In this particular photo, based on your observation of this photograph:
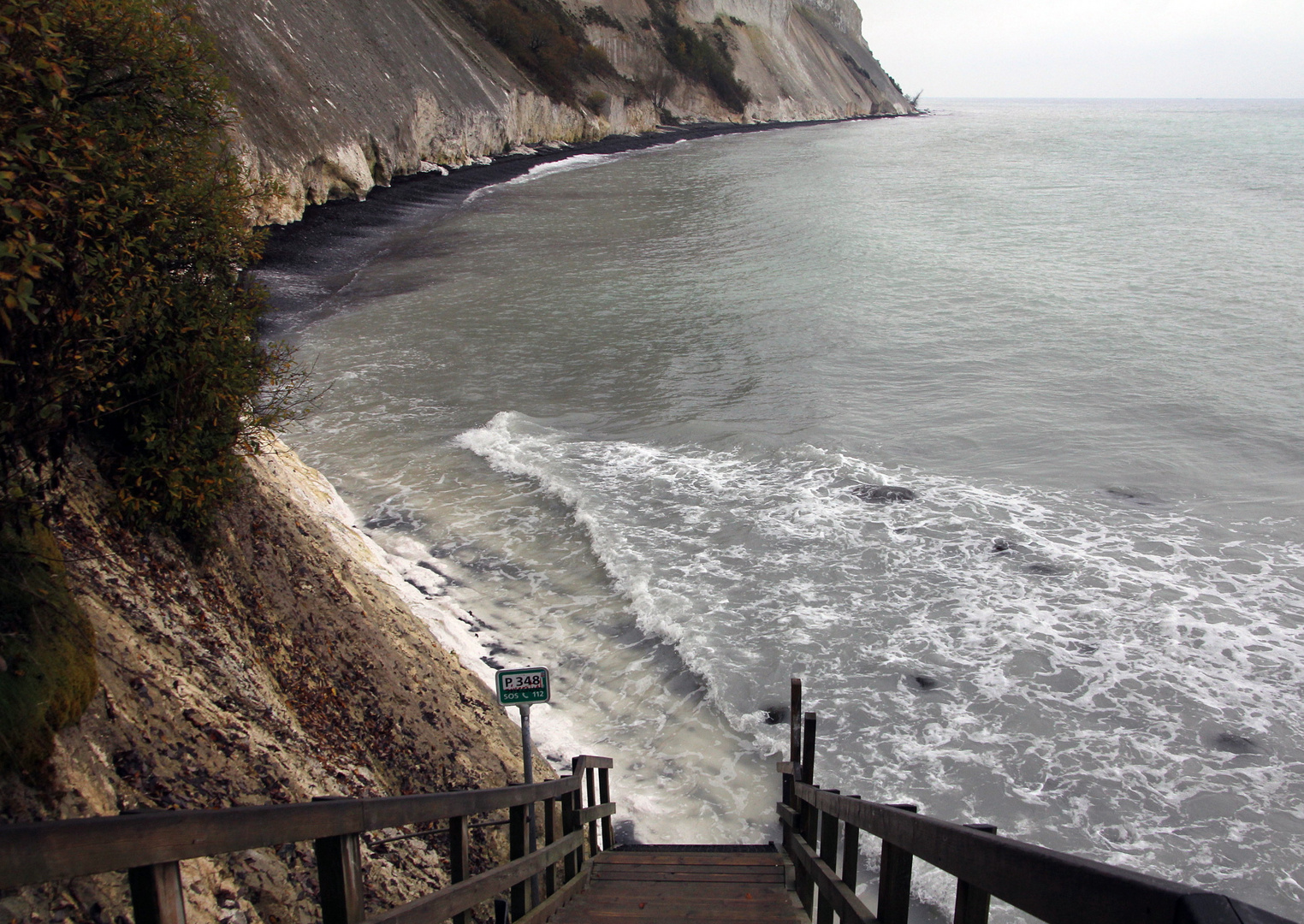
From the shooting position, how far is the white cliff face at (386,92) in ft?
113

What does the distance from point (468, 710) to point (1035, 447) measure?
1409cm

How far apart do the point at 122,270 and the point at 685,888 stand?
5.57m

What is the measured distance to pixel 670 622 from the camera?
11.2 meters

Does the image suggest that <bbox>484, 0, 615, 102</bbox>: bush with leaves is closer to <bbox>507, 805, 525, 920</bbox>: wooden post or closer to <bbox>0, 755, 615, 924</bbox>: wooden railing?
<bbox>507, 805, 525, 920</bbox>: wooden post

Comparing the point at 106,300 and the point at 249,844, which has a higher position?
the point at 106,300

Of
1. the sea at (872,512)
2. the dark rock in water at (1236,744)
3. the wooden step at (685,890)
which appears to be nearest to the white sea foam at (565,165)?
the sea at (872,512)

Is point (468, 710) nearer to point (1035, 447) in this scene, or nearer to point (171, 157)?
point (171, 157)

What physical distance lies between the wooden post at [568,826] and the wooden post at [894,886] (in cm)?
368

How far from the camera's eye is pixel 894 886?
7.83 ft

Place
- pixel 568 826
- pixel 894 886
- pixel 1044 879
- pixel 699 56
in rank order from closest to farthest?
1. pixel 1044 879
2. pixel 894 886
3. pixel 568 826
4. pixel 699 56

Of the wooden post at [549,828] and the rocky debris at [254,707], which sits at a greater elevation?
the rocky debris at [254,707]

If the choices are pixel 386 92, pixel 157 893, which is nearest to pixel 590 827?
pixel 157 893

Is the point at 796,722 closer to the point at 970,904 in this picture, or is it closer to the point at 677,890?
the point at 677,890

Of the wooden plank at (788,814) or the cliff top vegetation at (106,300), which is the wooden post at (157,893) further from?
the wooden plank at (788,814)
